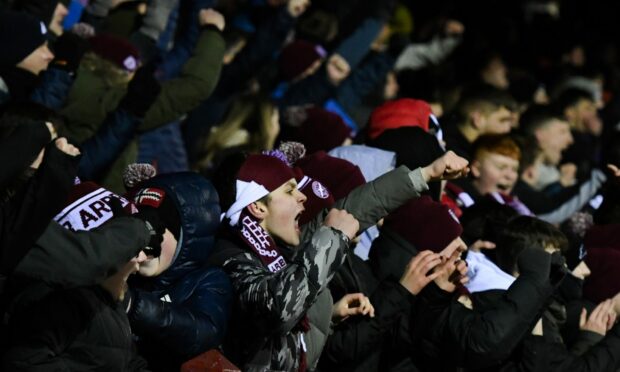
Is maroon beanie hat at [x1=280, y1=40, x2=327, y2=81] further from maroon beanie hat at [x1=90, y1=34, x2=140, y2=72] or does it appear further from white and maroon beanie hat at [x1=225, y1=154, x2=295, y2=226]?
white and maroon beanie hat at [x1=225, y1=154, x2=295, y2=226]

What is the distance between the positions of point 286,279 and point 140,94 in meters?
2.46

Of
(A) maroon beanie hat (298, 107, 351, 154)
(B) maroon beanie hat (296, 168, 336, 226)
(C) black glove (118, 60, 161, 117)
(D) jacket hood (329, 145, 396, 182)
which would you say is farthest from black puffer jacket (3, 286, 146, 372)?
(A) maroon beanie hat (298, 107, 351, 154)

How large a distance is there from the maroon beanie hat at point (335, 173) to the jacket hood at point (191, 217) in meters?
1.19

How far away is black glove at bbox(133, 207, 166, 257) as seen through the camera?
475 centimetres

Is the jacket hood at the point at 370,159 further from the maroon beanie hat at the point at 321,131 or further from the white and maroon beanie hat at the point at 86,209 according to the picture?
the white and maroon beanie hat at the point at 86,209

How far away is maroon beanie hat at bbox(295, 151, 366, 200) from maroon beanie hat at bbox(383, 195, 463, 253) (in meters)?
0.24

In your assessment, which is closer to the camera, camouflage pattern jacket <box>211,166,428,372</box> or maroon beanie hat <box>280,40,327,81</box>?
camouflage pattern jacket <box>211,166,428,372</box>

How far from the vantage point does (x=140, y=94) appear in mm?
7141

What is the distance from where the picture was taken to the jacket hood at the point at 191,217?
16.9 feet

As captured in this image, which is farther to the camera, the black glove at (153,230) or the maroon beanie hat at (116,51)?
the maroon beanie hat at (116,51)

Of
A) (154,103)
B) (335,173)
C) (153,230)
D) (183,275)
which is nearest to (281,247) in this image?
(183,275)

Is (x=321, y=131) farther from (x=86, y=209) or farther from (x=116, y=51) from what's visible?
(x=86, y=209)

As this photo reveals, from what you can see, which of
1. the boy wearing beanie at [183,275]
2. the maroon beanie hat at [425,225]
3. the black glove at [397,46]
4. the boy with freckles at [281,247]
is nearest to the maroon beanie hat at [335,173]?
the maroon beanie hat at [425,225]

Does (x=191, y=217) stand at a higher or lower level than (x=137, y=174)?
higher
